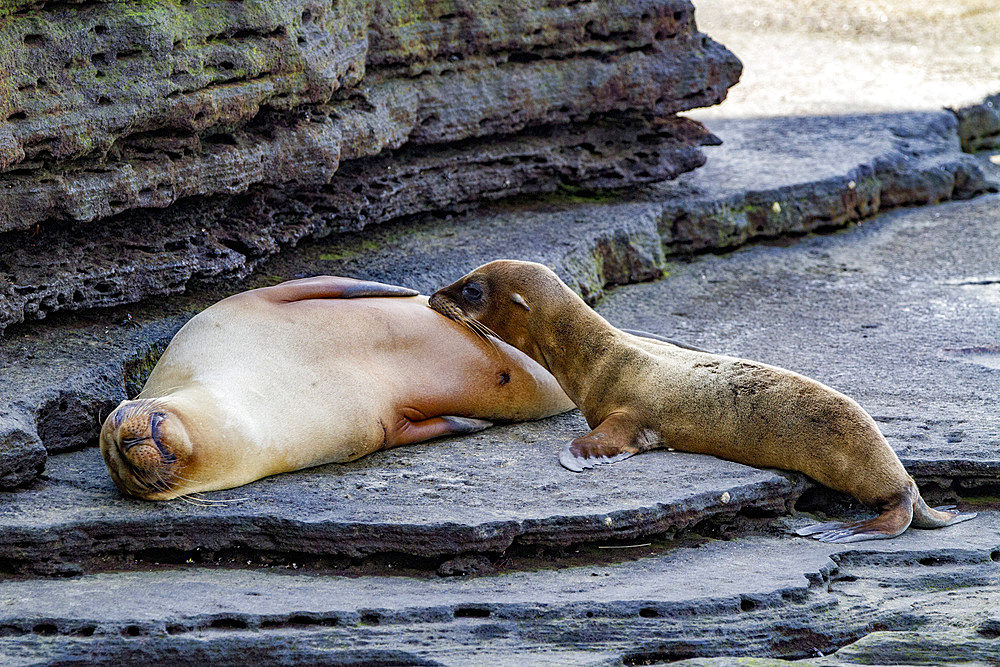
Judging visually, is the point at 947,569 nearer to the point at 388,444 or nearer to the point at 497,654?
A: the point at 497,654

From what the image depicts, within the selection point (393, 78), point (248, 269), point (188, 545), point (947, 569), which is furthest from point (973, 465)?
point (393, 78)

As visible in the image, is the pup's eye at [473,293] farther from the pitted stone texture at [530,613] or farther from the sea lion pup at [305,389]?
the pitted stone texture at [530,613]

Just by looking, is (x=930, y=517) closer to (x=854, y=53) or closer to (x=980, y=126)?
(x=980, y=126)

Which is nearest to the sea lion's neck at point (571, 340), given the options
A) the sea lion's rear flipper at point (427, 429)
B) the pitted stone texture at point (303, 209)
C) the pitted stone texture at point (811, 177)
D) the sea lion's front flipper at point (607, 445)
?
the sea lion's front flipper at point (607, 445)

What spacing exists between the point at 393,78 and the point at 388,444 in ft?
7.96

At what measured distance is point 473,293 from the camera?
4.79 m

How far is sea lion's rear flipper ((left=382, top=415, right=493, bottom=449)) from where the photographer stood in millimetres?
4375

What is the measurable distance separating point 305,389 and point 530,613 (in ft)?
4.12

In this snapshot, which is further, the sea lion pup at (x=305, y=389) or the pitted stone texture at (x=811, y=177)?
the pitted stone texture at (x=811, y=177)

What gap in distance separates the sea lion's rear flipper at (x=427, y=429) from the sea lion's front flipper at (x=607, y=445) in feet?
1.35

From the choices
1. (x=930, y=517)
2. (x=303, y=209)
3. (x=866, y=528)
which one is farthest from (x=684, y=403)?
(x=303, y=209)

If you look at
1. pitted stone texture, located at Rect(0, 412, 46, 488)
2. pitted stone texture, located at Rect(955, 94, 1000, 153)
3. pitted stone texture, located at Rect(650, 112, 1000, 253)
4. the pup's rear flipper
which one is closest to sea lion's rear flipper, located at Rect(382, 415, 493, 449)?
pitted stone texture, located at Rect(0, 412, 46, 488)

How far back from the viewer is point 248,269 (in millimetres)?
5219

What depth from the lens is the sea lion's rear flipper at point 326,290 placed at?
4.68 m
